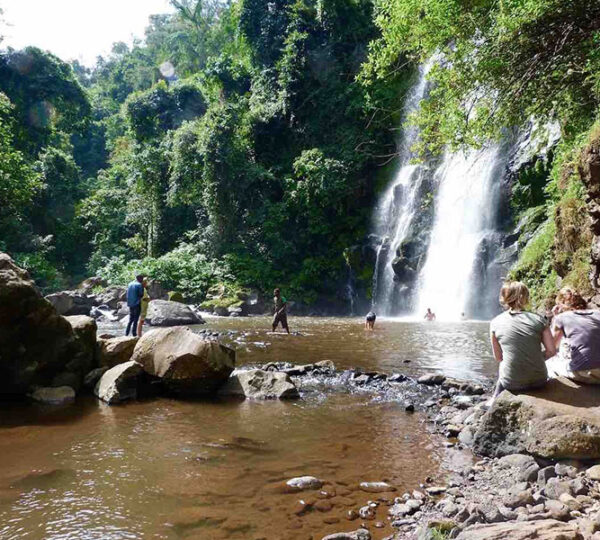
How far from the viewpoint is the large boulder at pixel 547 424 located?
430 centimetres

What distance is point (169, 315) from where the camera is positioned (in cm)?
2033

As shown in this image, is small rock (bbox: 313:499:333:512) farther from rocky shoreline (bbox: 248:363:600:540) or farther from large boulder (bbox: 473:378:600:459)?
large boulder (bbox: 473:378:600:459)

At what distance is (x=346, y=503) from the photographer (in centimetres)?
427

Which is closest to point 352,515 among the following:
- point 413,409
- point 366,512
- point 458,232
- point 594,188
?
point 366,512

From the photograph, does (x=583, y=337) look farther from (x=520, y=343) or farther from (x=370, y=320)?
(x=370, y=320)

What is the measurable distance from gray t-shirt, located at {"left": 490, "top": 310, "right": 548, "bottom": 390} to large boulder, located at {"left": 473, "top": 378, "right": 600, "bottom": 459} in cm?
16

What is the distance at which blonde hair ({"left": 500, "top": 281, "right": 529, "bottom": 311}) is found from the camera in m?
5.15

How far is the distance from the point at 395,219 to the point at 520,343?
23.0 meters

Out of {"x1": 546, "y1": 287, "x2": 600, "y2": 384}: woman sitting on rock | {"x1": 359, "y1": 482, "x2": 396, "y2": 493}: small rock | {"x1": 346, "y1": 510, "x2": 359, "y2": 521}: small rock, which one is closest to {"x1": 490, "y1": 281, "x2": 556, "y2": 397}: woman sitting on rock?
{"x1": 546, "y1": 287, "x2": 600, "y2": 384}: woman sitting on rock

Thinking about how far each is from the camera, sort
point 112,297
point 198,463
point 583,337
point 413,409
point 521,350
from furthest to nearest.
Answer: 1. point 112,297
2. point 413,409
3. point 198,463
4. point 521,350
5. point 583,337

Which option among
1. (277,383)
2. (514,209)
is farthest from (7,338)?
(514,209)

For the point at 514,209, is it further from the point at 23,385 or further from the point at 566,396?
the point at 23,385

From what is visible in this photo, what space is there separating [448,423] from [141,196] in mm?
35225

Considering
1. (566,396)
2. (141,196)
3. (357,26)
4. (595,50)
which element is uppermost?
(357,26)
